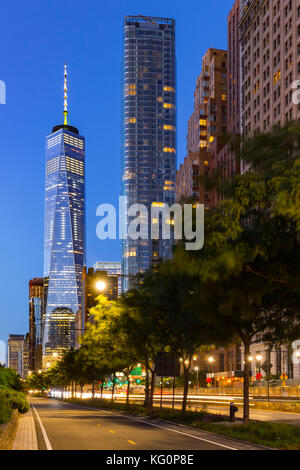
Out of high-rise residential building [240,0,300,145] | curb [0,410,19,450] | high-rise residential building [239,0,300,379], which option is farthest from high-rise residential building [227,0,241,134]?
curb [0,410,19,450]

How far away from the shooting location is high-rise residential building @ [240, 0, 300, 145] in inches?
4264

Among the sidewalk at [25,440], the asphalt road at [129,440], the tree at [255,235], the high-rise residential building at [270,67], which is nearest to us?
the tree at [255,235]

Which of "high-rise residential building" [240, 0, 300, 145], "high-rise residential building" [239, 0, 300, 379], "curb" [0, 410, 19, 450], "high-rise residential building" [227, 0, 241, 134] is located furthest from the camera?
"high-rise residential building" [227, 0, 241, 134]

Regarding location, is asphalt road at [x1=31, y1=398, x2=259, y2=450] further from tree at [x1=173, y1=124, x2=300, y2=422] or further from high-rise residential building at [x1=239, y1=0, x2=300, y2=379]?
high-rise residential building at [x1=239, y1=0, x2=300, y2=379]

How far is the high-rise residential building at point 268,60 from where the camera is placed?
355 ft

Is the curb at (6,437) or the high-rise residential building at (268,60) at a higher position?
the high-rise residential building at (268,60)

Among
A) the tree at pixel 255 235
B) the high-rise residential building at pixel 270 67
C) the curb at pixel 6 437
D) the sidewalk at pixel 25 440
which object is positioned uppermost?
the high-rise residential building at pixel 270 67

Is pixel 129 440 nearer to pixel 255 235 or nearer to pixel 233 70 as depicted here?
pixel 255 235

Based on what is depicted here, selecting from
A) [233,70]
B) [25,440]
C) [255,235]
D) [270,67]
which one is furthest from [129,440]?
[233,70]

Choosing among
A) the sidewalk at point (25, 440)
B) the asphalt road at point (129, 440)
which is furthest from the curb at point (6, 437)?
the asphalt road at point (129, 440)

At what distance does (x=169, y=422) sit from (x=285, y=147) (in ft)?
80.4

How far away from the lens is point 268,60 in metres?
121

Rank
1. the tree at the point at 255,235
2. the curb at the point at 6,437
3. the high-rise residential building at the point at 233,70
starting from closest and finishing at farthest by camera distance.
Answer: the tree at the point at 255,235
the curb at the point at 6,437
the high-rise residential building at the point at 233,70

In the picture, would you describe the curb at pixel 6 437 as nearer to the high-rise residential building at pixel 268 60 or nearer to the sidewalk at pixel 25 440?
the sidewalk at pixel 25 440
